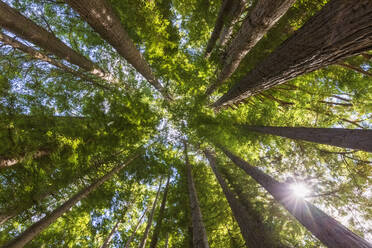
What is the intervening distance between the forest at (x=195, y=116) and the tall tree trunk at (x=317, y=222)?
3 centimetres

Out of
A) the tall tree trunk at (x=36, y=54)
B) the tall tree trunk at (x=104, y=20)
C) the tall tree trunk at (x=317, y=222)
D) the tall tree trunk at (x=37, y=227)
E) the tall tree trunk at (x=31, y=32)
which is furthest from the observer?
the tall tree trunk at (x=36, y=54)

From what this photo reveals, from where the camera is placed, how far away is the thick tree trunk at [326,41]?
5.07 ft

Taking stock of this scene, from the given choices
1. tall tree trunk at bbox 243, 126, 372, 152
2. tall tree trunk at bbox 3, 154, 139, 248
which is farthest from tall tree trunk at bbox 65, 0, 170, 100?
tall tree trunk at bbox 243, 126, 372, 152

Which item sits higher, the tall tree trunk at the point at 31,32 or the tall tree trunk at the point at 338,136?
the tall tree trunk at the point at 31,32

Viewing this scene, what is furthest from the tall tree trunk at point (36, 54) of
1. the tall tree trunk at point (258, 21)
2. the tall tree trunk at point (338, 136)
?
the tall tree trunk at point (338, 136)

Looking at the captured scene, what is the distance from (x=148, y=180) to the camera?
677 centimetres

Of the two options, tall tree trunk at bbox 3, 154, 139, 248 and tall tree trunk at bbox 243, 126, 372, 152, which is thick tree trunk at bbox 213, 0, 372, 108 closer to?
tall tree trunk at bbox 243, 126, 372, 152

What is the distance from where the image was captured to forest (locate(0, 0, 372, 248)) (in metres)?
3.04

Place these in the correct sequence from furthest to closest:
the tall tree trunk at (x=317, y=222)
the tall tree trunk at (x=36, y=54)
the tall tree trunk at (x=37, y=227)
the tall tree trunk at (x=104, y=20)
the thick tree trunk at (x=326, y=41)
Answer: the tall tree trunk at (x=36, y=54) < the tall tree trunk at (x=37, y=227) < the tall tree trunk at (x=104, y=20) < the tall tree trunk at (x=317, y=222) < the thick tree trunk at (x=326, y=41)

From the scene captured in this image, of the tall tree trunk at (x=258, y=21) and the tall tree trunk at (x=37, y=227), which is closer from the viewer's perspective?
the tall tree trunk at (x=258, y=21)

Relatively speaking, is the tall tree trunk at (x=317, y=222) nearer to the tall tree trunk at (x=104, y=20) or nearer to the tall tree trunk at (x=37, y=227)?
the tall tree trunk at (x=37, y=227)

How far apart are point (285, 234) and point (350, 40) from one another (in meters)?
7.77

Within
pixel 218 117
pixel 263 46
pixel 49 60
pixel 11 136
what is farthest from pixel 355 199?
pixel 49 60

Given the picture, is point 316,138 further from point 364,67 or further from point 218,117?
point 218,117
